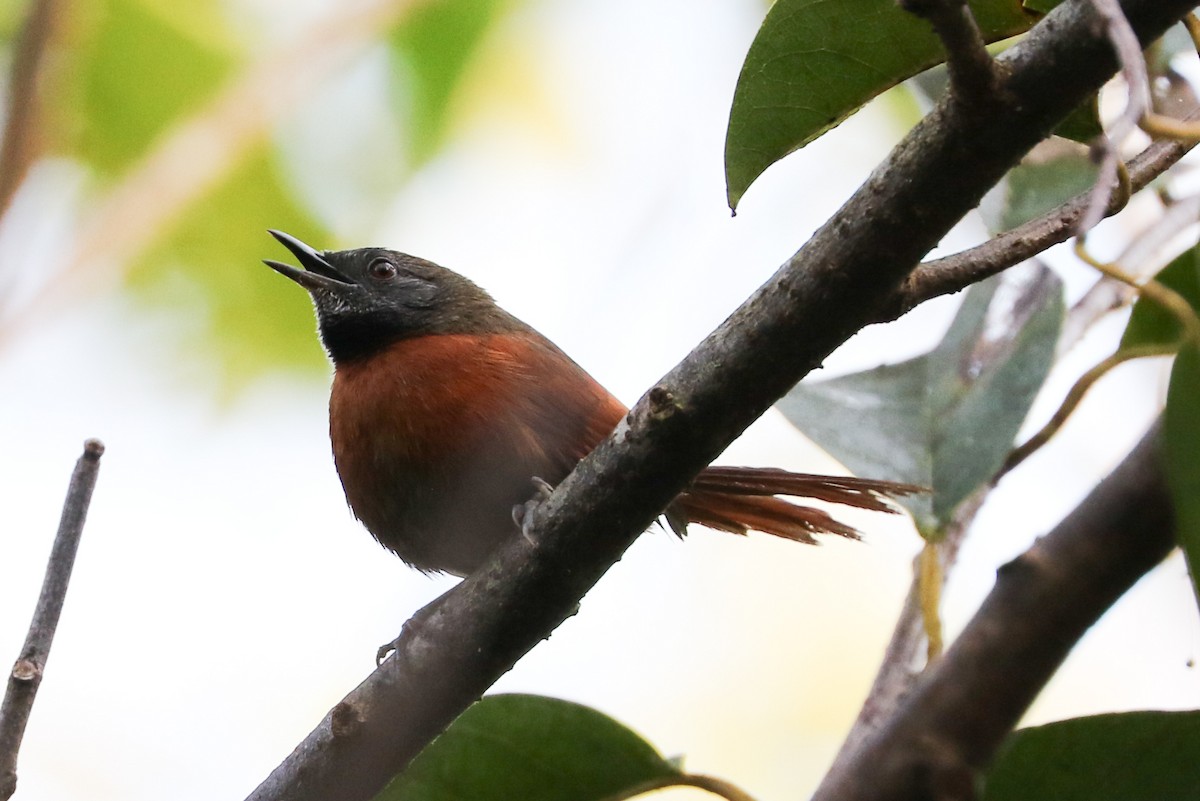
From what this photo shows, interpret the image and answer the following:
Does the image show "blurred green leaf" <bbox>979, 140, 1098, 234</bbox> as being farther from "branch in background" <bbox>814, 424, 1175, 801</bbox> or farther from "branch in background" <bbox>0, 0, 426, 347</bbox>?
"branch in background" <bbox>814, 424, 1175, 801</bbox>

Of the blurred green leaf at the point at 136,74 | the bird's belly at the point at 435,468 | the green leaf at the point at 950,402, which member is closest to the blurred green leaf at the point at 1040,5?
the green leaf at the point at 950,402

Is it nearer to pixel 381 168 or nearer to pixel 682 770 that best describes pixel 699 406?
pixel 682 770

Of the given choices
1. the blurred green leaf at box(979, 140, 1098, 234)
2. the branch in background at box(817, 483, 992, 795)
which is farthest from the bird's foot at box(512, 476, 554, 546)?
the blurred green leaf at box(979, 140, 1098, 234)

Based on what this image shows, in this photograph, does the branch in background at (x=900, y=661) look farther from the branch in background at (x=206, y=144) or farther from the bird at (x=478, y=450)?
the branch in background at (x=206, y=144)

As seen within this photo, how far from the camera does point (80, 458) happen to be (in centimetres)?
241

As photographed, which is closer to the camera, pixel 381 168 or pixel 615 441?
pixel 615 441

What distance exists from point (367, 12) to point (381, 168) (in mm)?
1104

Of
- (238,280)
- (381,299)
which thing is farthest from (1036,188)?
(238,280)

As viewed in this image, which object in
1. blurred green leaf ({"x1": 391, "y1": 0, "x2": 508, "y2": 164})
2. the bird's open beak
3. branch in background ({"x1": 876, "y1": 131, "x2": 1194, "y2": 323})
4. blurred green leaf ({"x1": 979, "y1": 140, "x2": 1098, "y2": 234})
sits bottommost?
branch in background ({"x1": 876, "y1": 131, "x2": 1194, "y2": 323})

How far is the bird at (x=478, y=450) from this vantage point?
3.22m

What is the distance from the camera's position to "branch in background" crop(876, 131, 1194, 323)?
6.20 feet

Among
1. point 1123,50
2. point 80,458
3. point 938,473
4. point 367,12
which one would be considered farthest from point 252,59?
point 1123,50

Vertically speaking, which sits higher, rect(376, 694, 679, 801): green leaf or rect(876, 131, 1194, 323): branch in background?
rect(876, 131, 1194, 323): branch in background

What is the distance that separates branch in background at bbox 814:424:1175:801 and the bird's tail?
2.04m
